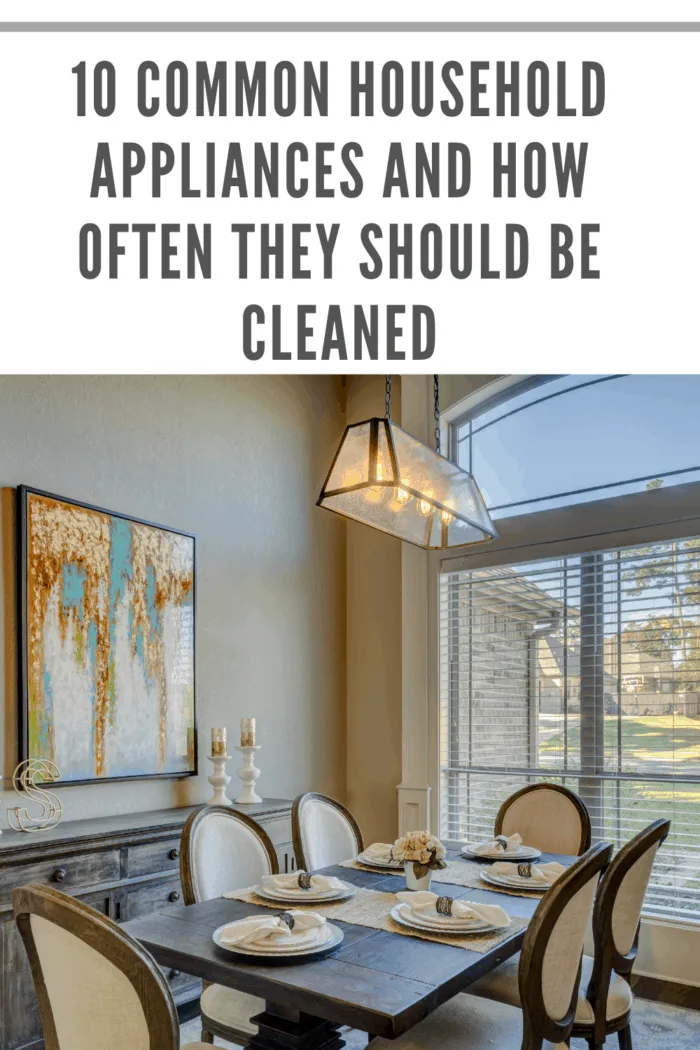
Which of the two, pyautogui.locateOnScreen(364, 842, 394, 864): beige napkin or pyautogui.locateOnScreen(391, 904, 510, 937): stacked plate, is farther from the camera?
pyautogui.locateOnScreen(364, 842, 394, 864): beige napkin

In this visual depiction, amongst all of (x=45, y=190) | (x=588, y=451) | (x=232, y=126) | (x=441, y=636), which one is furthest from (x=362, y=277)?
(x=441, y=636)

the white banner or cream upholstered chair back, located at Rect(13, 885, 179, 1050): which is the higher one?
the white banner

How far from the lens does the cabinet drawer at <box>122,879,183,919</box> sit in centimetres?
304

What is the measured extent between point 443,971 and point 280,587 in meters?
2.90

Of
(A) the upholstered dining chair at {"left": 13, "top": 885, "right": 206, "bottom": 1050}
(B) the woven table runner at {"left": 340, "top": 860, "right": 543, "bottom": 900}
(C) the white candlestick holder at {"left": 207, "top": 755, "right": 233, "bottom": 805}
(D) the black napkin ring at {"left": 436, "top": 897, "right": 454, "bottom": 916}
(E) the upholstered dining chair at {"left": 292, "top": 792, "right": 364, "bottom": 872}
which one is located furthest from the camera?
(C) the white candlestick holder at {"left": 207, "top": 755, "right": 233, "bottom": 805}

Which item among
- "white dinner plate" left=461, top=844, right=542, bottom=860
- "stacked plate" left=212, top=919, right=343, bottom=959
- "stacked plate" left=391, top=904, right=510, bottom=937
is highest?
"stacked plate" left=212, top=919, right=343, bottom=959

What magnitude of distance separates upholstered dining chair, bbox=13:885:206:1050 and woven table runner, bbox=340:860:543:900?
3.93 feet

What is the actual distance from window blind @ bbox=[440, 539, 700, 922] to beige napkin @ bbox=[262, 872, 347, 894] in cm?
189

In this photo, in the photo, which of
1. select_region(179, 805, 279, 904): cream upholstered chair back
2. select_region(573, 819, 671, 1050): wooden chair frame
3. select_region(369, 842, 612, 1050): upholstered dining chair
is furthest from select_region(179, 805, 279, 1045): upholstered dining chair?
select_region(573, 819, 671, 1050): wooden chair frame

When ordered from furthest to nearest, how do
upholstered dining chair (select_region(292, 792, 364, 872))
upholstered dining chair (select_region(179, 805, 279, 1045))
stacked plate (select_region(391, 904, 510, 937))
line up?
upholstered dining chair (select_region(292, 792, 364, 872)) < upholstered dining chair (select_region(179, 805, 279, 1045)) < stacked plate (select_region(391, 904, 510, 937))

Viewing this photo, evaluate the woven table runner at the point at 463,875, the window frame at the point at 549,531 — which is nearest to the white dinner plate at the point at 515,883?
the woven table runner at the point at 463,875

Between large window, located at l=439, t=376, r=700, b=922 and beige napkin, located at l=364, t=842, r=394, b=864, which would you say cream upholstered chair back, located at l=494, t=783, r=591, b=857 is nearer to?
large window, located at l=439, t=376, r=700, b=922

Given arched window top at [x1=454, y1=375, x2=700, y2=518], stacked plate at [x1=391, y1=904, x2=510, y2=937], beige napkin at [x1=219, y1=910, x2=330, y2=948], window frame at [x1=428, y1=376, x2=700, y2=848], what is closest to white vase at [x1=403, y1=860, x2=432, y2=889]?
stacked plate at [x1=391, y1=904, x2=510, y2=937]

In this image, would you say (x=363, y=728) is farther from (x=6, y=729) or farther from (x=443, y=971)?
(x=443, y=971)
